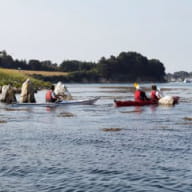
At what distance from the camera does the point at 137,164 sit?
1680cm

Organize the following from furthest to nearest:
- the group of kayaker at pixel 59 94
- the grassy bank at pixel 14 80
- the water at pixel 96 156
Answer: the grassy bank at pixel 14 80 < the group of kayaker at pixel 59 94 < the water at pixel 96 156

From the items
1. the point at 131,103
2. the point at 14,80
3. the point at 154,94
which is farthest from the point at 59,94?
the point at 14,80

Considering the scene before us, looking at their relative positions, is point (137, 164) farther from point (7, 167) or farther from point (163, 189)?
point (7, 167)

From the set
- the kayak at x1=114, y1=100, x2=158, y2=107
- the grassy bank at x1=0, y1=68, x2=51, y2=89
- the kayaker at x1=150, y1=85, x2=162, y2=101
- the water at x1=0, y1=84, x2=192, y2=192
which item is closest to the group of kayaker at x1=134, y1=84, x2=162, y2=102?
the kayaker at x1=150, y1=85, x2=162, y2=101

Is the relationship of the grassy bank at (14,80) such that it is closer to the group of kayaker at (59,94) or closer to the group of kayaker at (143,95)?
the group of kayaker at (59,94)

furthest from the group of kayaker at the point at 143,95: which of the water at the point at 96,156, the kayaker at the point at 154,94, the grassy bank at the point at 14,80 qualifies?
the grassy bank at the point at 14,80

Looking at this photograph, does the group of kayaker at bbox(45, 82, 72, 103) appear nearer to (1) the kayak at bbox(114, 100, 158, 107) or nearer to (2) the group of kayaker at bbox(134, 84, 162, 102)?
(1) the kayak at bbox(114, 100, 158, 107)

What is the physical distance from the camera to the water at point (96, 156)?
1426 cm

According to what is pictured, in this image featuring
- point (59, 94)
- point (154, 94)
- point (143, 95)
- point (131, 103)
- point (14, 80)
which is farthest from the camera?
point (14, 80)

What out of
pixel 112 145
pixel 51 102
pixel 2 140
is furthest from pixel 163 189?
pixel 51 102

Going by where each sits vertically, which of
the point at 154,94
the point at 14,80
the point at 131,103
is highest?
the point at 14,80

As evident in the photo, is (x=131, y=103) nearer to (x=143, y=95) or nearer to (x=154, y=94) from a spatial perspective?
(x=143, y=95)

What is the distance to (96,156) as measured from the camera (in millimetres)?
18375

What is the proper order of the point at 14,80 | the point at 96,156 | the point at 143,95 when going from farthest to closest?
the point at 14,80
the point at 143,95
the point at 96,156
